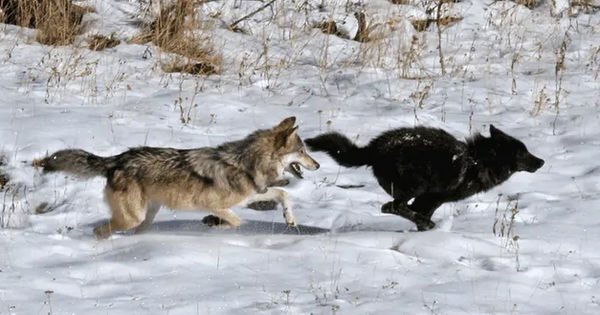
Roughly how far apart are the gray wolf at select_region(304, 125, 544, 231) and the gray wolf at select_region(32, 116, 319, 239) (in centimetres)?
37

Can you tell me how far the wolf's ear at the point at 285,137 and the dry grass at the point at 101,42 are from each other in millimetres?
5862

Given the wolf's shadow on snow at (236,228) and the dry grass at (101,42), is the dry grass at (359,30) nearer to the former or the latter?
the dry grass at (101,42)

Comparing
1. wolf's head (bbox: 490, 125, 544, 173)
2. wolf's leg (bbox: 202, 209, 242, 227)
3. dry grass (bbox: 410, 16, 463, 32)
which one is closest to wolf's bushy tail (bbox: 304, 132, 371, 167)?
wolf's leg (bbox: 202, 209, 242, 227)

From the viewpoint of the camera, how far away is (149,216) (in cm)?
827

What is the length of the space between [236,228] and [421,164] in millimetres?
1780

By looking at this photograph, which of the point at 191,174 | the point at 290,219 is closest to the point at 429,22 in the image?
the point at 290,219

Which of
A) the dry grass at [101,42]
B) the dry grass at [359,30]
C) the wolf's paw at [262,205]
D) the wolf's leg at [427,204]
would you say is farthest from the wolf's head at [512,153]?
the dry grass at [101,42]

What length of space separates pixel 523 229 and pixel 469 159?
817 millimetres

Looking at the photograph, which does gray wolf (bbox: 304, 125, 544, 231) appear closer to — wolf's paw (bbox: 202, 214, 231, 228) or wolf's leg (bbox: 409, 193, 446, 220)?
wolf's leg (bbox: 409, 193, 446, 220)

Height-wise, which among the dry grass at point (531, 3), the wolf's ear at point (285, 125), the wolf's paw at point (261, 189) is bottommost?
the wolf's paw at point (261, 189)

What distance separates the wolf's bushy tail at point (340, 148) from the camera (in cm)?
834

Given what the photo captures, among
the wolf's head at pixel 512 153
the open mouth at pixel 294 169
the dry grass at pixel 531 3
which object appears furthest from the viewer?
the dry grass at pixel 531 3

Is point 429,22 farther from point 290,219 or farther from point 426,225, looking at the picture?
point 290,219

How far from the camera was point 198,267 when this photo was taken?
6930 millimetres
